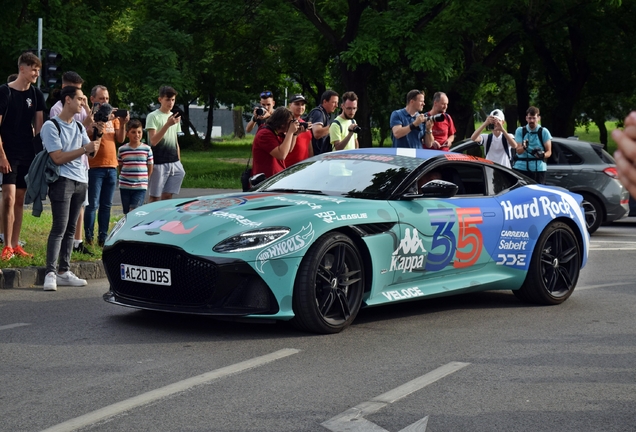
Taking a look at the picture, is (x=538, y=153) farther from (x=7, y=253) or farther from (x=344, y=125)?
(x=7, y=253)

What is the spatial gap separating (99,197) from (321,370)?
20.2 feet

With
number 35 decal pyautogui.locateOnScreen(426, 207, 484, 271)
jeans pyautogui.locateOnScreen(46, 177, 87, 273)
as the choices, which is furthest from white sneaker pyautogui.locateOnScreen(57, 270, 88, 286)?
number 35 decal pyautogui.locateOnScreen(426, 207, 484, 271)

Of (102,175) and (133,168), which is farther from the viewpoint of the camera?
(133,168)

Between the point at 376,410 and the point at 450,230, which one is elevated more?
the point at 450,230

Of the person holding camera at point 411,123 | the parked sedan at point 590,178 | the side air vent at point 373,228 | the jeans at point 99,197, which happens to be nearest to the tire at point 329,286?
the side air vent at point 373,228

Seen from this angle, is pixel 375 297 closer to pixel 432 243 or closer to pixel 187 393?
pixel 432 243

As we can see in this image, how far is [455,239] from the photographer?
811 centimetres

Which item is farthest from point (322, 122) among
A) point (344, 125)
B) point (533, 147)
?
point (533, 147)

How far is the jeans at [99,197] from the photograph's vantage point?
11258 mm

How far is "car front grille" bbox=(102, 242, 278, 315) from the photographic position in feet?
22.4

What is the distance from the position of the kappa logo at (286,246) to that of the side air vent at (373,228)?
1.52 ft

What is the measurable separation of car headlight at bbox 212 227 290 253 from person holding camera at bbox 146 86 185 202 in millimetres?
5205

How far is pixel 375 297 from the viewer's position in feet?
24.6

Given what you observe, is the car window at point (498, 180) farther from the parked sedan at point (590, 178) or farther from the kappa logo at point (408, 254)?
the parked sedan at point (590, 178)
